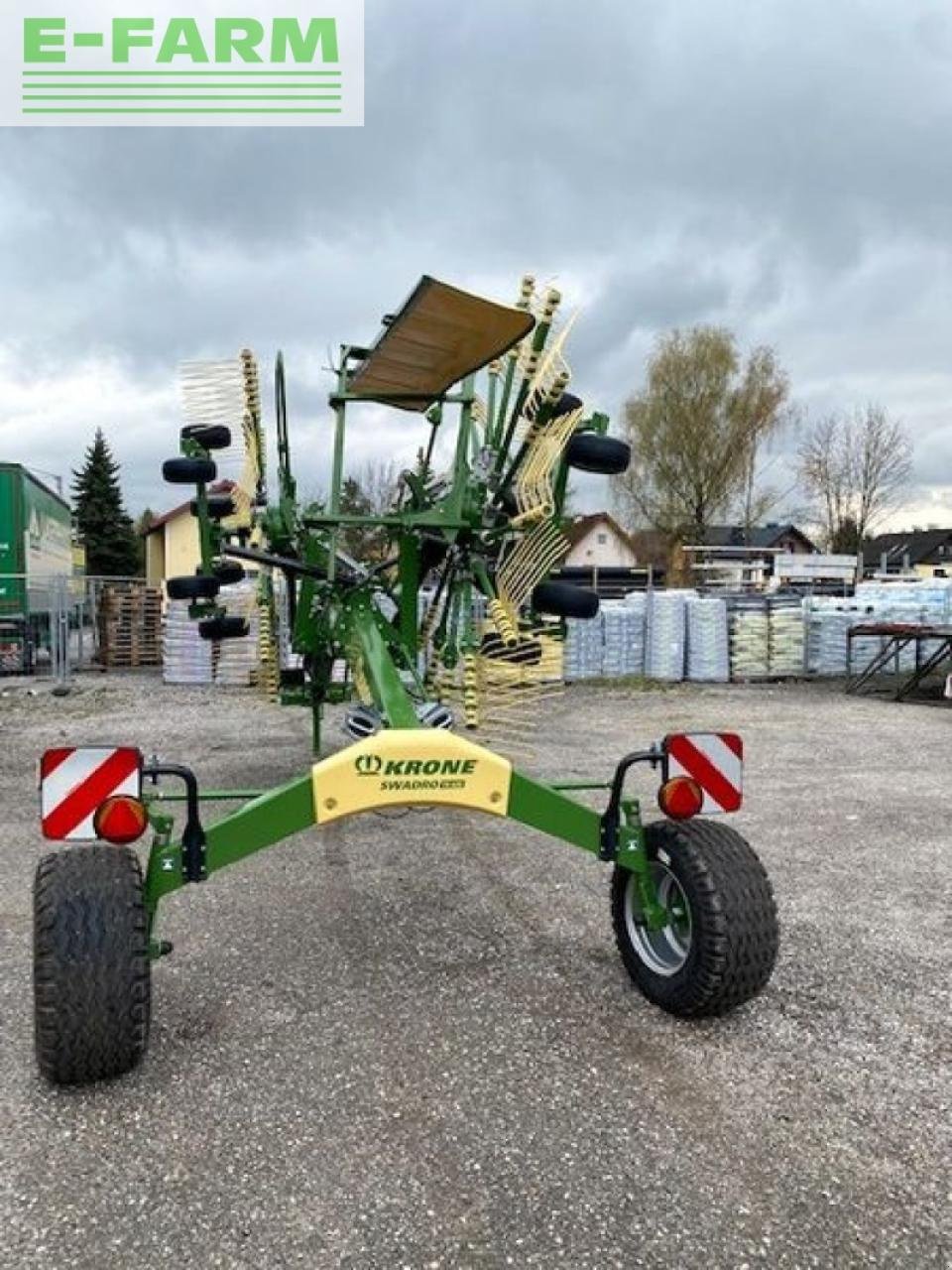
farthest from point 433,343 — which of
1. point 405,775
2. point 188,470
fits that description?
point 405,775

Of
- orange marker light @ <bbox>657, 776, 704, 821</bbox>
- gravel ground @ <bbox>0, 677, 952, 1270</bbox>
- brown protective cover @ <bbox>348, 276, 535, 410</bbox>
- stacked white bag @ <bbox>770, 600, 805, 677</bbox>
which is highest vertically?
brown protective cover @ <bbox>348, 276, 535, 410</bbox>

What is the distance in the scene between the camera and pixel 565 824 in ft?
11.7

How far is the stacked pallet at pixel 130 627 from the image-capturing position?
1839 cm

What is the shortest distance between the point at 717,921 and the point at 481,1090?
935mm

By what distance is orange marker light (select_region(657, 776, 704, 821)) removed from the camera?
3.60 m

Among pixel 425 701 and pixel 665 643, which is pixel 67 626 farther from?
pixel 425 701

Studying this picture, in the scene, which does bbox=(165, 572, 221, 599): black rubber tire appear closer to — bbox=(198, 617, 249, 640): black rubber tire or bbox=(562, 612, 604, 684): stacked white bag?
bbox=(198, 617, 249, 640): black rubber tire

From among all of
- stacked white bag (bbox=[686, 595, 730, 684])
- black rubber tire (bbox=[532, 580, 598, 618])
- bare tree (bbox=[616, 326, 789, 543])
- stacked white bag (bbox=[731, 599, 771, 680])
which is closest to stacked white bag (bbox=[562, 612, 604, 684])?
stacked white bag (bbox=[686, 595, 730, 684])

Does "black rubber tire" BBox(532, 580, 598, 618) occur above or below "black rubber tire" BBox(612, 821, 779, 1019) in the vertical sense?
above

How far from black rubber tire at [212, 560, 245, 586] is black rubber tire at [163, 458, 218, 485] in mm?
982

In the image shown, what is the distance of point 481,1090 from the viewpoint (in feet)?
10.2

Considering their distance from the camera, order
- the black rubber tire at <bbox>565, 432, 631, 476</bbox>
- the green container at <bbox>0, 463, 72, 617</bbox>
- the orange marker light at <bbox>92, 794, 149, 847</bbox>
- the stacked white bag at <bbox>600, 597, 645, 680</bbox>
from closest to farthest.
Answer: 1. the orange marker light at <bbox>92, 794, 149, 847</bbox>
2. the black rubber tire at <bbox>565, 432, 631, 476</bbox>
3. the stacked white bag at <bbox>600, 597, 645, 680</bbox>
4. the green container at <bbox>0, 463, 72, 617</bbox>

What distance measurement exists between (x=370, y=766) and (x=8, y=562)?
53.2 feet

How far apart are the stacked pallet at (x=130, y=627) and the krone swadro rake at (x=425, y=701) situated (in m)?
12.8
